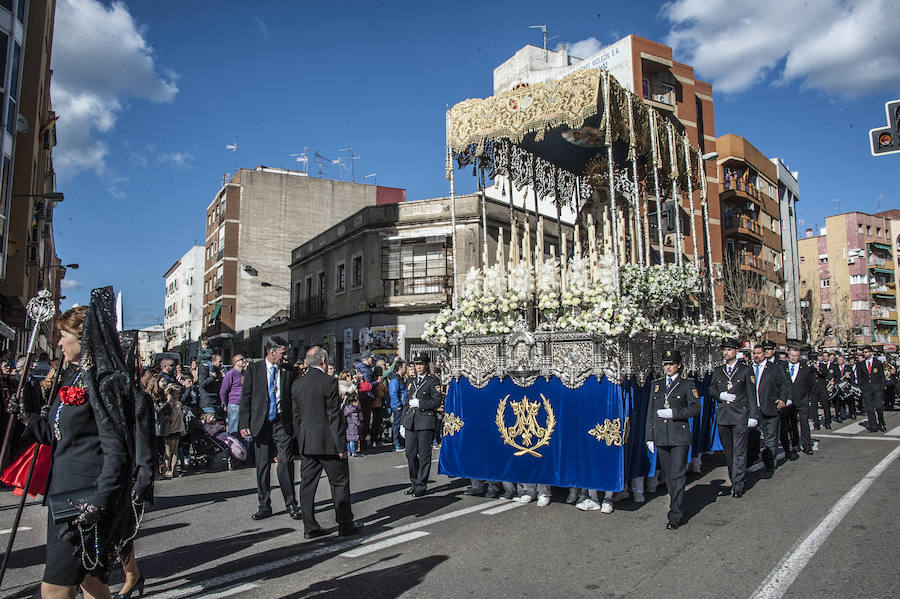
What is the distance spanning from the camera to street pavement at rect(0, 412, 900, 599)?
15.6 ft

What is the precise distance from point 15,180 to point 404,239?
47.5 feet

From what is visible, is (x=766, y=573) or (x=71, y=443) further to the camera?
(x=766, y=573)

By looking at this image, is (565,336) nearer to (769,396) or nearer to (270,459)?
(270,459)

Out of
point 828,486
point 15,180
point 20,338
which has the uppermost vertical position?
point 15,180

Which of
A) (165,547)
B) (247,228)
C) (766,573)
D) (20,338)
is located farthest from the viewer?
(247,228)

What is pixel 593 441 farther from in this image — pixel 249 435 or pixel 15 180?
pixel 15 180

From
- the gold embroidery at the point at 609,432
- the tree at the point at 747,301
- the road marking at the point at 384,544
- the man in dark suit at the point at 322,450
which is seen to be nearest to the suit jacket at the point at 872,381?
the gold embroidery at the point at 609,432

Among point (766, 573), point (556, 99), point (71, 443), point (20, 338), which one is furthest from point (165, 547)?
point (20, 338)

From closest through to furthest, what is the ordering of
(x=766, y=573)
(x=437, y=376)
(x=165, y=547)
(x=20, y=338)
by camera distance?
1. (x=766, y=573)
2. (x=165, y=547)
3. (x=437, y=376)
4. (x=20, y=338)

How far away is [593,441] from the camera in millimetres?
7281

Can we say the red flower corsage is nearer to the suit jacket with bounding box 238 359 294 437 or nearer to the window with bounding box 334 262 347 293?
the suit jacket with bounding box 238 359 294 437

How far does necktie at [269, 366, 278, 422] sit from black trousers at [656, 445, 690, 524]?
4377 millimetres

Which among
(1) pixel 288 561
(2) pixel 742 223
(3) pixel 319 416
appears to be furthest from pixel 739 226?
(1) pixel 288 561

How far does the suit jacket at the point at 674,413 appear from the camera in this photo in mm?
6767
